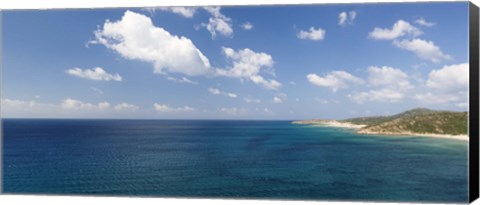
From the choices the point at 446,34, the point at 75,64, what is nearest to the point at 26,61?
the point at 75,64

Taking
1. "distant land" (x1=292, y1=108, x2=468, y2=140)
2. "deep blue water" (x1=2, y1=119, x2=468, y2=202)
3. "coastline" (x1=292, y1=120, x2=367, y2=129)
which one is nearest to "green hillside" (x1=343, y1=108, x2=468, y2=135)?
"distant land" (x1=292, y1=108, x2=468, y2=140)

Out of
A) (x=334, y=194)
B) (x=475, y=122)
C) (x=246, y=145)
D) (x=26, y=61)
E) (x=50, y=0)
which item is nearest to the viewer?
(x=475, y=122)

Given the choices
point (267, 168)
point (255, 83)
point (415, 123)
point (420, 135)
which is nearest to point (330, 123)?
point (267, 168)

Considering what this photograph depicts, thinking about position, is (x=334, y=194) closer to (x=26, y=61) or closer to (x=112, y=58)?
(x=112, y=58)

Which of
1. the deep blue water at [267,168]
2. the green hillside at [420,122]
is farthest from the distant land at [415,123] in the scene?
the deep blue water at [267,168]

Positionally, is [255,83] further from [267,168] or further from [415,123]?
[415,123]

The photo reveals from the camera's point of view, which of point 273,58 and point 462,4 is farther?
point 273,58

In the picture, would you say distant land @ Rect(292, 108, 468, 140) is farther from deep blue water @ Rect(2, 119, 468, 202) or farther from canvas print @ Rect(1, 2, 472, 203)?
deep blue water @ Rect(2, 119, 468, 202)
